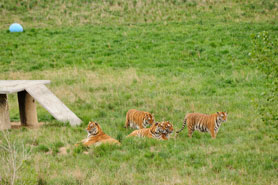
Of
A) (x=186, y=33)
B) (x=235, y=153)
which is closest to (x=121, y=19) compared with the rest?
(x=186, y=33)

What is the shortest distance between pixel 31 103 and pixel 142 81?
501 cm

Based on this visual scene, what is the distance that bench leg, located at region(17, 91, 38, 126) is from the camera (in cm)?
1023

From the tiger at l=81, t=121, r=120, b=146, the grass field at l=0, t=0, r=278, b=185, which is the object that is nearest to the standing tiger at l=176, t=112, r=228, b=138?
the grass field at l=0, t=0, r=278, b=185

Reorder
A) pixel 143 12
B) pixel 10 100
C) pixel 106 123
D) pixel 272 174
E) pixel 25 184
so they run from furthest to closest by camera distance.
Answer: pixel 143 12, pixel 10 100, pixel 106 123, pixel 272 174, pixel 25 184

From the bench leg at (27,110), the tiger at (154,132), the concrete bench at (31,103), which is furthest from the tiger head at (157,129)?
the bench leg at (27,110)

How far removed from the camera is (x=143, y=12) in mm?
26312

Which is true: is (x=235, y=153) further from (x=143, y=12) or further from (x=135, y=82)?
(x=143, y=12)

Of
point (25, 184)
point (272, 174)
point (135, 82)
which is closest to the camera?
point (25, 184)

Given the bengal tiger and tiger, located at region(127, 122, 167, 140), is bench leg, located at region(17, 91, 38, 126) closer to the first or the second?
the bengal tiger

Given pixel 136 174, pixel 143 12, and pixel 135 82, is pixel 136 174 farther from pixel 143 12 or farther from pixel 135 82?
pixel 143 12

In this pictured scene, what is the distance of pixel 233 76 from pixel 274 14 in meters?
A: 11.6

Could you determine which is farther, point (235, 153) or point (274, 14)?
point (274, 14)

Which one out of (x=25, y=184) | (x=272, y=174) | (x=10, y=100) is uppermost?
(x=10, y=100)

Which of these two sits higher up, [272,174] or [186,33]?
[186,33]
